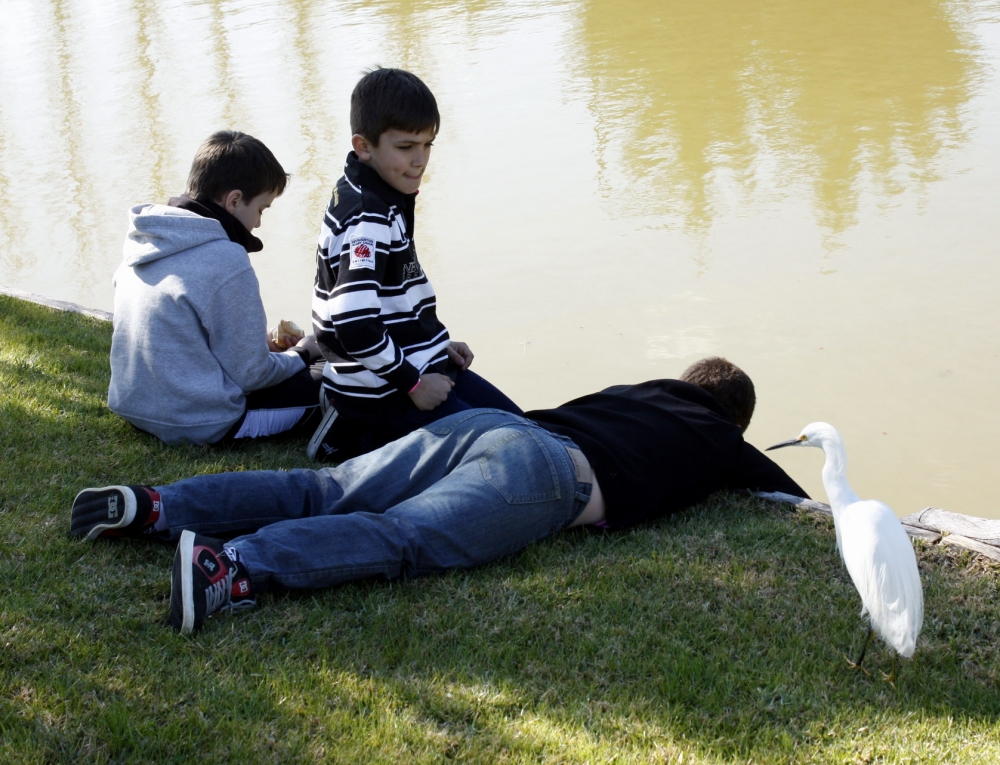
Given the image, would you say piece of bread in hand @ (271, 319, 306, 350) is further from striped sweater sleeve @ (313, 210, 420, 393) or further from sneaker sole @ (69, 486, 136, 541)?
sneaker sole @ (69, 486, 136, 541)

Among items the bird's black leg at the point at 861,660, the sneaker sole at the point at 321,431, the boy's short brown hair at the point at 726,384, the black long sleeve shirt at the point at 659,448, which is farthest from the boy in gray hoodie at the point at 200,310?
the bird's black leg at the point at 861,660

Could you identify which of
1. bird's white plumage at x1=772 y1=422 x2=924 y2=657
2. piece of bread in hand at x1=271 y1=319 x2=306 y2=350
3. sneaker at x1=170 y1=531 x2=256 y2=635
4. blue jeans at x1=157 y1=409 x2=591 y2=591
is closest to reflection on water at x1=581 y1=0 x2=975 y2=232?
piece of bread in hand at x1=271 y1=319 x2=306 y2=350

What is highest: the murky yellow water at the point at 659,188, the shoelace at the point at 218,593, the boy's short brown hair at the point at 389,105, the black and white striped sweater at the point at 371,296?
the boy's short brown hair at the point at 389,105

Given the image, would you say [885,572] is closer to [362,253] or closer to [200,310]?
[362,253]

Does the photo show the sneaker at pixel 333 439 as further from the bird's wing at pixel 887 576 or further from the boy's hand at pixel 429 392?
the bird's wing at pixel 887 576

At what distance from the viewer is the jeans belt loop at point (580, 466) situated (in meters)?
2.81

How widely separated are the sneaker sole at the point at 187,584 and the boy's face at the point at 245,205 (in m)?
1.50

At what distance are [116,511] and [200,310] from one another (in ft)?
2.89

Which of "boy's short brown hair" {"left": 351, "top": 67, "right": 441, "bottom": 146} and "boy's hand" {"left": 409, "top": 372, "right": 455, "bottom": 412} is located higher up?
"boy's short brown hair" {"left": 351, "top": 67, "right": 441, "bottom": 146}

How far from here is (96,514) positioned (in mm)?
2727

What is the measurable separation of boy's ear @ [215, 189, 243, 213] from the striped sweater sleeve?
17.4 inches

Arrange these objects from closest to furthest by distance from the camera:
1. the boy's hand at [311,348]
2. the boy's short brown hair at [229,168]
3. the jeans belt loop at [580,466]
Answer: the jeans belt loop at [580,466] < the boy's short brown hair at [229,168] < the boy's hand at [311,348]

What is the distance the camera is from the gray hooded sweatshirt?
3371 mm

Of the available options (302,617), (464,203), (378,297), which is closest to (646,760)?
(302,617)
